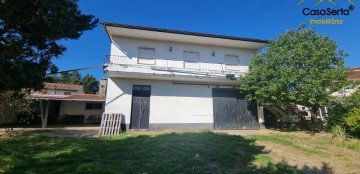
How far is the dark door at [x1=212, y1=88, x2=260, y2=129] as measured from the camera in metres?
13.6

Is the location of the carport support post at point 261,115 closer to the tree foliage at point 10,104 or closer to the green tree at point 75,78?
the tree foliage at point 10,104

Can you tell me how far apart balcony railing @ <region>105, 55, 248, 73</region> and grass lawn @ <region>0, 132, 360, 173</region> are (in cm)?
607

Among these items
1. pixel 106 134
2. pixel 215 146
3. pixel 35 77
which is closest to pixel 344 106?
pixel 215 146

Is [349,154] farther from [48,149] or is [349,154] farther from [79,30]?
[79,30]

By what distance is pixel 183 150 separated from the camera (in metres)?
6.87

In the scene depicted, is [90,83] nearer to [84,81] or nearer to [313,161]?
[84,81]

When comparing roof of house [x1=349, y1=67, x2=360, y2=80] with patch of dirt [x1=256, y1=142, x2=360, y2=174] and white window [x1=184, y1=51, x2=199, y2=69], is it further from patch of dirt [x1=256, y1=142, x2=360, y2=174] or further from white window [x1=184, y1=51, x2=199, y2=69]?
white window [x1=184, y1=51, x2=199, y2=69]

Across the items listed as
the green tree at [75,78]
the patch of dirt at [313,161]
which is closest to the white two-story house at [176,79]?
the patch of dirt at [313,161]

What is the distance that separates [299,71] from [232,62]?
4.86 metres

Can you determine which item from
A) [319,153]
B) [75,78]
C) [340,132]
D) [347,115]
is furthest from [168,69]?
[75,78]

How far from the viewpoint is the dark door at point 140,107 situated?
12180mm

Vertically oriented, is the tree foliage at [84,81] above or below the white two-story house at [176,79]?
above

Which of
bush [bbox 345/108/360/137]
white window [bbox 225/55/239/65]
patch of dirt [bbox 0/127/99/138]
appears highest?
white window [bbox 225/55/239/65]

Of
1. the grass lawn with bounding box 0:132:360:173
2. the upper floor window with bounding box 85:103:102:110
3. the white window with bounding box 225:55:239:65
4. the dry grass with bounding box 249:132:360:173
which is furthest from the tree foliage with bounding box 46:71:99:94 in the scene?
Result: the dry grass with bounding box 249:132:360:173
